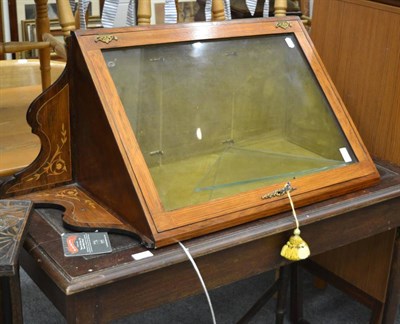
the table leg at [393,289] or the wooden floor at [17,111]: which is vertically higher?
the wooden floor at [17,111]

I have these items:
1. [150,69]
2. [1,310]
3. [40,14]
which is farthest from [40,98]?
[40,14]

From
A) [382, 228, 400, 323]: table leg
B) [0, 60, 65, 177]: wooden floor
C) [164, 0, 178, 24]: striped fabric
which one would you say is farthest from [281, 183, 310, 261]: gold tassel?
[0, 60, 65, 177]: wooden floor

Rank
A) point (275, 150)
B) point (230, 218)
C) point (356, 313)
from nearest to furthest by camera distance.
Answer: point (230, 218)
point (275, 150)
point (356, 313)

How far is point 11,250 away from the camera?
1121 millimetres

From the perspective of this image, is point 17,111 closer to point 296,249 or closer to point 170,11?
point 170,11

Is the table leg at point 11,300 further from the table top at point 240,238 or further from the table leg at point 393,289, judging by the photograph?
the table leg at point 393,289

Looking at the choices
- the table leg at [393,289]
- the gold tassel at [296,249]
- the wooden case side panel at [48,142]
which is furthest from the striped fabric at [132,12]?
the table leg at [393,289]

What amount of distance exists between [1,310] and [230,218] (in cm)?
52

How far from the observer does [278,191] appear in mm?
1427

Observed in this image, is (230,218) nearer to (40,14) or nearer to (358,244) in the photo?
(358,244)

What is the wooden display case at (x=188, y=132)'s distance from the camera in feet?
4.31

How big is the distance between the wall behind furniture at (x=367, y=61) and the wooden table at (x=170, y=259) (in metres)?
0.28

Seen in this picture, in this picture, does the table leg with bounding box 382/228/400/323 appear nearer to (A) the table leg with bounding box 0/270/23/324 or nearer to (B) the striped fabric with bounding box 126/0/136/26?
(B) the striped fabric with bounding box 126/0/136/26

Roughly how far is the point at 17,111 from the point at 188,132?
1.03m
